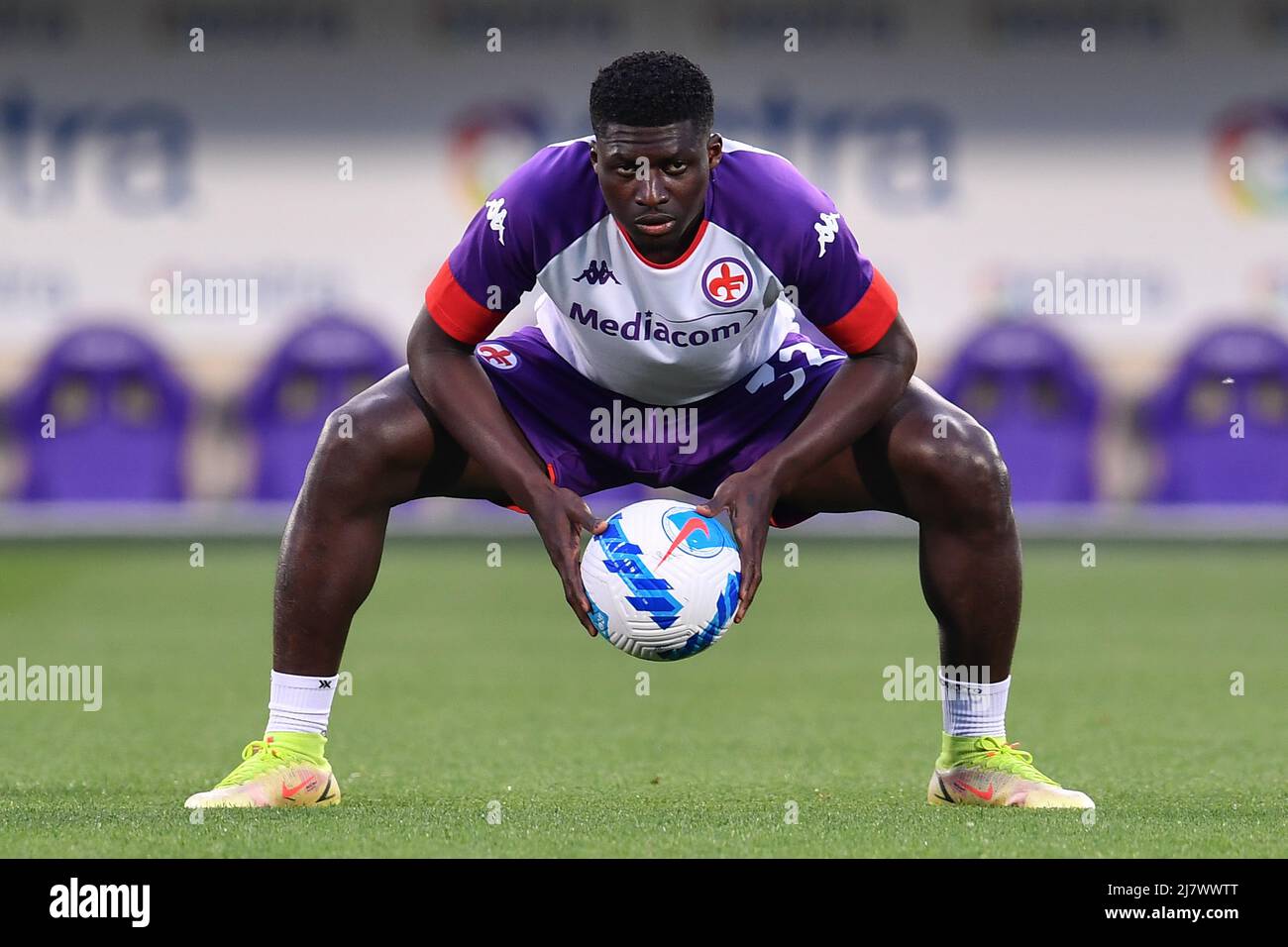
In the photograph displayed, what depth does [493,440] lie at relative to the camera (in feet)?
13.4

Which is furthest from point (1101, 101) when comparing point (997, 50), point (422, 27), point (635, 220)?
point (635, 220)

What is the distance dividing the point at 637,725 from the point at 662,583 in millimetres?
2148

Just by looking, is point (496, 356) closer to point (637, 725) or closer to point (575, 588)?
point (575, 588)

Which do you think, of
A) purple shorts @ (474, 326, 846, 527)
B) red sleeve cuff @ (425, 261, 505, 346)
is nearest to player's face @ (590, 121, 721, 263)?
red sleeve cuff @ (425, 261, 505, 346)

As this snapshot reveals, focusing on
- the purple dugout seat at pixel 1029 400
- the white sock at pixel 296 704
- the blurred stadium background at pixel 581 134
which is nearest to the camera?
the white sock at pixel 296 704

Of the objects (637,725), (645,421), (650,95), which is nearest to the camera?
(650,95)

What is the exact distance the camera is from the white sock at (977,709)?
428 centimetres

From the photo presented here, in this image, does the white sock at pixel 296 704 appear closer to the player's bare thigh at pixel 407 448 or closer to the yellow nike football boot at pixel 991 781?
the player's bare thigh at pixel 407 448

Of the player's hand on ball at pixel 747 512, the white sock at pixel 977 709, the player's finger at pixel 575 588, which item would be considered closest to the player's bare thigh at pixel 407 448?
the player's finger at pixel 575 588

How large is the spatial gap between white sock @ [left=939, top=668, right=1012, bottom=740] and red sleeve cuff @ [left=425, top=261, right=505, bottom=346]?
1342mm

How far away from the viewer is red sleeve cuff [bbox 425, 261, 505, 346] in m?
4.09

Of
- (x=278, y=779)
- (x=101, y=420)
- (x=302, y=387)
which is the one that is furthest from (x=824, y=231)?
(x=101, y=420)

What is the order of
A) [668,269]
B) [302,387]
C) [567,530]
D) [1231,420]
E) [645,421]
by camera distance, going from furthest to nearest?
[302,387]
[1231,420]
[645,421]
[668,269]
[567,530]

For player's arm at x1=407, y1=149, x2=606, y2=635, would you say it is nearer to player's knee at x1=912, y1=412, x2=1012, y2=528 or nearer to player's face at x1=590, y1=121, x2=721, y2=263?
player's face at x1=590, y1=121, x2=721, y2=263
